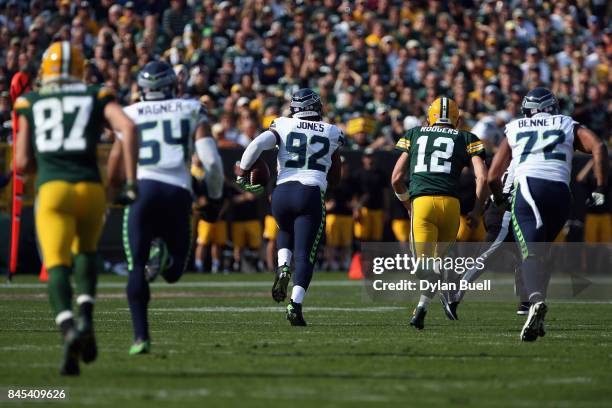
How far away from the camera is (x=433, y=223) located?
10.8 m

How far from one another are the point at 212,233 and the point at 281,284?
9.68m

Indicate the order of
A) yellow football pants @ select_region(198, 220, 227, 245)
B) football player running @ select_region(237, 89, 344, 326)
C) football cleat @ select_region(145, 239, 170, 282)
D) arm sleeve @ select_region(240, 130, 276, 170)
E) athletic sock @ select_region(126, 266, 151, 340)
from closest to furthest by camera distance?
athletic sock @ select_region(126, 266, 151, 340)
football cleat @ select_region(145, 239, 170, 282)
football player running @ select_region(237, 89, 344, 326)
arm sleeve @ select_region(240, 130, 276, 170)
yellow football pants @ select_region(198, 220, 227, 245)

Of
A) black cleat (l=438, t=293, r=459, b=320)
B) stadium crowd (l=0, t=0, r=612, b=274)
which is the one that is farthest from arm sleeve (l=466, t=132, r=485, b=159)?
stadium crowd (l=0, t=0, r=612, b=274)

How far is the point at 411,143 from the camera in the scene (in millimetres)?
11000

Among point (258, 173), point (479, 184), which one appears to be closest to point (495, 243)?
point (479, 184)

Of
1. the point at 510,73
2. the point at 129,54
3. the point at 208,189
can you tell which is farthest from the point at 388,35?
the point at 208,189

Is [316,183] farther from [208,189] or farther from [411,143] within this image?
[208,189]

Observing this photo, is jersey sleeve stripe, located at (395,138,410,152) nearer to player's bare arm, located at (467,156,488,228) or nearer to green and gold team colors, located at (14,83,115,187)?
player's bare arm, located at (467,156,488,228)

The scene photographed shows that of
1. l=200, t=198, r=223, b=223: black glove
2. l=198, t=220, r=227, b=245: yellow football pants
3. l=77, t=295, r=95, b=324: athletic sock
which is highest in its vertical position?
l=200, t=198, r=223, b=223: black glove

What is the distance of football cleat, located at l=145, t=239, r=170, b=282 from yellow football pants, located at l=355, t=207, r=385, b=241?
13.0 m

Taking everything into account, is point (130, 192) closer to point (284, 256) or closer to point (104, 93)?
point (104, 93)

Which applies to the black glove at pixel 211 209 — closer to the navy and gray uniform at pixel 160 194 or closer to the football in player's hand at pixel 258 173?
the navy and gray uniform at pixel 160 194

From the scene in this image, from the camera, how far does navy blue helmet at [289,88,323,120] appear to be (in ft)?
36.4

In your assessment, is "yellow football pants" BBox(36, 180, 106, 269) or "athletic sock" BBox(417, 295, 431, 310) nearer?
"yellow football pants" BBox(36, 180, 106, 269)
